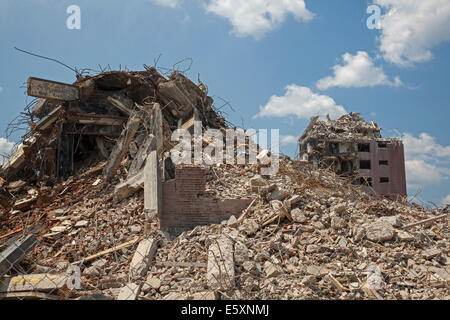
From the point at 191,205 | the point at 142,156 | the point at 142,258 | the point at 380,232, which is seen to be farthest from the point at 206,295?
the point at 142,156

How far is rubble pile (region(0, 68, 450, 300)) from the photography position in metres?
4.08

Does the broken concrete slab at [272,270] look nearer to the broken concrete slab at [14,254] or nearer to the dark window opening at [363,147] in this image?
the broken concrete slab at [14,254]

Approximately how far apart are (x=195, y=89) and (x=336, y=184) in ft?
20.4

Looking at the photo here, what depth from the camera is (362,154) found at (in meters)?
27.1

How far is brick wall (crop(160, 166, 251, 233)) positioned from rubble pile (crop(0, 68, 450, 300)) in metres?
0.16

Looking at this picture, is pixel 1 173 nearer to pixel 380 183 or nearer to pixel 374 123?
pixel 380 183

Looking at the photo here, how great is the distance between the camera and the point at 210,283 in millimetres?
4078

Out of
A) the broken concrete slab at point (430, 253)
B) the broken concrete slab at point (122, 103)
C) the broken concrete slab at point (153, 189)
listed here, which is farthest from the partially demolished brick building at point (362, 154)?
the broken concrete slab at point (430, 253)

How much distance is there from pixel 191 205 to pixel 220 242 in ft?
4.53

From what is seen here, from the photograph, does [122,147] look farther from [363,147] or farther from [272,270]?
[363,147]

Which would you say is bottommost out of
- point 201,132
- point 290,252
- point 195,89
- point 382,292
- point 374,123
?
point 382,292

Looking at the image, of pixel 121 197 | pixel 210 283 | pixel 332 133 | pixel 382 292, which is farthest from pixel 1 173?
pixel 332 133

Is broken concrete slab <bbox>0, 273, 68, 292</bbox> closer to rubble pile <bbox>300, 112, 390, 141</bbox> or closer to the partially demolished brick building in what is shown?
the partially demolished brick building

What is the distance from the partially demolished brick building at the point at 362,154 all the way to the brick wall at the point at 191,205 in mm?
21554
